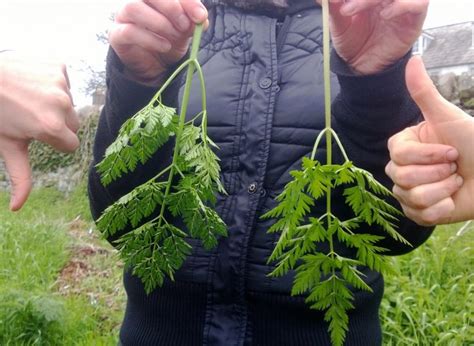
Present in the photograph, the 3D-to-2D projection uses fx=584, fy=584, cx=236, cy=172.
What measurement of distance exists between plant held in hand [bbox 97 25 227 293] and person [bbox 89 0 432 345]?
30cm

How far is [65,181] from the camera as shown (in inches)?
303

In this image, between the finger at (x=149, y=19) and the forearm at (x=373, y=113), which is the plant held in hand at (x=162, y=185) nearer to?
the finger at (x=149, y=19)

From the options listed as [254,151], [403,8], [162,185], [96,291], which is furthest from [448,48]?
[162,185]

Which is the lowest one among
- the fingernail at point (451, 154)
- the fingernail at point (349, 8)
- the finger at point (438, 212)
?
the finger at point (438, 212)

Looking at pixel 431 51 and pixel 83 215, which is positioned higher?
pixel 431 51

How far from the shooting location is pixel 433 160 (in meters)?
0.92

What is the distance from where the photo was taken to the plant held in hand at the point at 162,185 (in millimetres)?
821

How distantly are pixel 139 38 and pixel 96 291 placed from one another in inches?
134

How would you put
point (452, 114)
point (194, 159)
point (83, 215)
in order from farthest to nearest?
1. point (83, 215)
2. point (452, 114)
3. point (194, 159)

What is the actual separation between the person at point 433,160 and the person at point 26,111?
1.73 feet

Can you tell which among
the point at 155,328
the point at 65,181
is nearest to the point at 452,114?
the point at 155,328

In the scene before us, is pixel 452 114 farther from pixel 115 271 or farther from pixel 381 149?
pixel 115 271

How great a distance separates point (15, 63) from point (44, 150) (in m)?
7.30

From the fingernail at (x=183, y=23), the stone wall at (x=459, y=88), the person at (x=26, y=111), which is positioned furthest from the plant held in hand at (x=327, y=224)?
the stone wall at (x=459, y=88)
